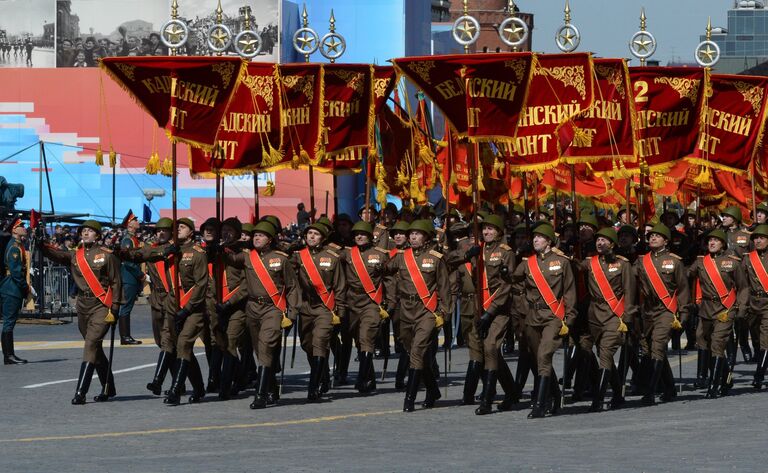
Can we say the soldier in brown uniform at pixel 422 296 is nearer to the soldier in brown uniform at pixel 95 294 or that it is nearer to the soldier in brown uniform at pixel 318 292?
the soldier in brown uniform at pixel 318 292

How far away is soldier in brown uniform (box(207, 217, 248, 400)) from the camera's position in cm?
1711

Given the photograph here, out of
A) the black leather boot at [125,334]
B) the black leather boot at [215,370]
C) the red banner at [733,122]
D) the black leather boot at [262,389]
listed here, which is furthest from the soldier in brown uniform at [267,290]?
the black leather boot at [125,334]

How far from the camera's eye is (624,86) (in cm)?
1922

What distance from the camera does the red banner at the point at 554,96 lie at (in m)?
17.5

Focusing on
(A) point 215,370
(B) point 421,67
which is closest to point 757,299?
(B) point 421,67

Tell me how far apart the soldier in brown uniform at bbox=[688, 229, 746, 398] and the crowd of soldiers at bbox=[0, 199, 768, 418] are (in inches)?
0.6

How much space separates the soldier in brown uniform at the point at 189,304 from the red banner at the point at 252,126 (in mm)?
2552

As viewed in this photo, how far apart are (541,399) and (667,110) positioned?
20.2ft

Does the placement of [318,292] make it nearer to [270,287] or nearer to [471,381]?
[270,287]

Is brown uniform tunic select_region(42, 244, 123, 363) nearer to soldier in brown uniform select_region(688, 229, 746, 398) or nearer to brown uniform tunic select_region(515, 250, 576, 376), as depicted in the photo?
brown uniform tunic select_region(515, 250, 576, 376)

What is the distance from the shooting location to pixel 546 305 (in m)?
15.4

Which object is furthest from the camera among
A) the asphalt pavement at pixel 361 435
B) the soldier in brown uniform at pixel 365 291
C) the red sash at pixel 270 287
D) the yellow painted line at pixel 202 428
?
the soldier in brown uniform at pixel 365 291

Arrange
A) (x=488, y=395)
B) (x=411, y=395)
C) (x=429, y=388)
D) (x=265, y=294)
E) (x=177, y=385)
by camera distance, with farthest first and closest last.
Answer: (x=265, y=294), (x=177, y=385), (x=429, y=388), (x=411, y=395), (x=488, y=395)

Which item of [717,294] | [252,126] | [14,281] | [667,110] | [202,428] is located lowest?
[202,428]
